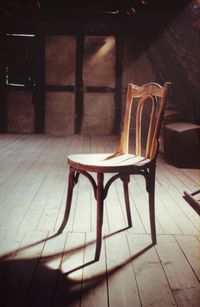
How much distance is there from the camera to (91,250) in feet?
7.60

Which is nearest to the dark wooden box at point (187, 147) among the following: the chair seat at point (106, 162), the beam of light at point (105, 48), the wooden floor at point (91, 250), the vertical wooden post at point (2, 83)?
the wooden floor at point (91, 250)

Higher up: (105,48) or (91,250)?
(105,48)

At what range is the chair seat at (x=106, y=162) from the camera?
7.18ft

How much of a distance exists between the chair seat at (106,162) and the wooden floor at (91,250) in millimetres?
532

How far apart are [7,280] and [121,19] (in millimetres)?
7730

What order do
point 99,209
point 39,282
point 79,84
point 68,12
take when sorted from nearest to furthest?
1. point 39,282
2. point 99,209
3. point 68,12
4. point 79,84

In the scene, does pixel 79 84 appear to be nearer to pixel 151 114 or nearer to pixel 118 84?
pixel 118 84

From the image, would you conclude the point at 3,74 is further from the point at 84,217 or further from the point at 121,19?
the point at 84,217

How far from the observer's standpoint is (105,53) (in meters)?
8.71

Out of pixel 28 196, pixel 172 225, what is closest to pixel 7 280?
pixel 172 225

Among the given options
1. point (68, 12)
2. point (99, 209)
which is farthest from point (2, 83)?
point (99, 209)

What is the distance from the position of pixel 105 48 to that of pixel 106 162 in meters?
6.84

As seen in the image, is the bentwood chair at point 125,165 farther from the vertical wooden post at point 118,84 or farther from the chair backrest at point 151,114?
the vertical wooden post at point 118,84

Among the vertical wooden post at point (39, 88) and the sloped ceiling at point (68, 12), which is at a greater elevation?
the sloped ceiling at point (68, 12)
